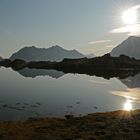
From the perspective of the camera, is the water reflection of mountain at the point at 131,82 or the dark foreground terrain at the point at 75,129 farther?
the water reflection of mountain at the point at 131,82

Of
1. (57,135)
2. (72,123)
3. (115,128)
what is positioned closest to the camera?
(57,135)

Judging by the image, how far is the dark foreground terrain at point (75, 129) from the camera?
27125 millimetres

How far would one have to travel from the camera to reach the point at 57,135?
27.8 metres

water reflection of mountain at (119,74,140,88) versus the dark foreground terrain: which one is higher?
water reflection of mountain at (119,74,140,88)

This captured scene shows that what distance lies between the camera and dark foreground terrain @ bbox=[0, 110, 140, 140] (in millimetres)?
27125

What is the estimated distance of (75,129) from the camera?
2986 centimetres

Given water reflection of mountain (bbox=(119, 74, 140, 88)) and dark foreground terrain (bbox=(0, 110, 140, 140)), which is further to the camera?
water reflection of mountain (bbox=(119, 74, 140, 88))

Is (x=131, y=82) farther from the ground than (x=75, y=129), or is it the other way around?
(x=131, y=82)

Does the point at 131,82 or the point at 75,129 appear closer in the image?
the point at 75,129

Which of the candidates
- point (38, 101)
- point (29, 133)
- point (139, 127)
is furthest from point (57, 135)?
point (38, 101)

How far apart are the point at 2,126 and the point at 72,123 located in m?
7.73

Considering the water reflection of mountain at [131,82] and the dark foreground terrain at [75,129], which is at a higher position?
the water reflection of mountain at [131,82]

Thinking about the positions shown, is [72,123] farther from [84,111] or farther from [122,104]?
[122,104]

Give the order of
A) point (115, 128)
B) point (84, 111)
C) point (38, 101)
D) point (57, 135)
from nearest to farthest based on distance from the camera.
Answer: point (57, 135), point (115, 128), point (84, 111), point (38, 101)
